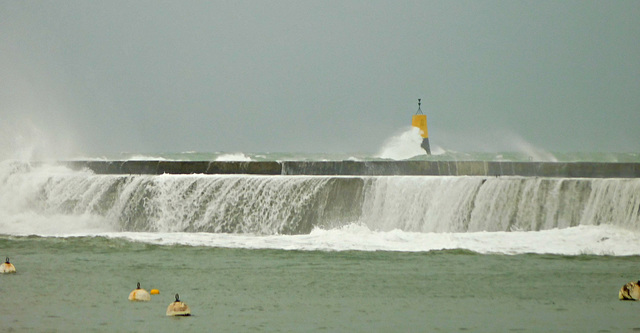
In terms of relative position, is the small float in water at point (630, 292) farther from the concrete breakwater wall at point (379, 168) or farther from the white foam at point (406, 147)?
the white foam at point (406, 147)

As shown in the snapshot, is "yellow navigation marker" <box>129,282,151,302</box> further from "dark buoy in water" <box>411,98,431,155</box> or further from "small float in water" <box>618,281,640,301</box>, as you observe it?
"dark buoy in water" <box>411,98,431,155</box>

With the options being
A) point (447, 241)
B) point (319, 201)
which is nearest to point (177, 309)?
point (447, 241)

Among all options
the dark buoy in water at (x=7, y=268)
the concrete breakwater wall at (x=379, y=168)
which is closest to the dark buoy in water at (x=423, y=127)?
the concrete breakwater wall at (x=379, y=168)

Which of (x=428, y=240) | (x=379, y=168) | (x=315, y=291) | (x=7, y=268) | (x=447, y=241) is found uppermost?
(x=379, y=168)


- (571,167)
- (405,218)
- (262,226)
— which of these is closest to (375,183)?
(405,218)

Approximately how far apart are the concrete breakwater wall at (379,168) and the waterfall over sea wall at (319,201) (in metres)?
0.94

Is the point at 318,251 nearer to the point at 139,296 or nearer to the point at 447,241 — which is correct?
the point at 447,241

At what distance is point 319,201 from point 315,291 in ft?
22.7

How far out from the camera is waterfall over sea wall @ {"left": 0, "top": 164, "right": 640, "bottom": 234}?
14.0 metres

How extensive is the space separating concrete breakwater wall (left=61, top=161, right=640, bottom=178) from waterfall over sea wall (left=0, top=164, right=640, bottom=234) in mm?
936

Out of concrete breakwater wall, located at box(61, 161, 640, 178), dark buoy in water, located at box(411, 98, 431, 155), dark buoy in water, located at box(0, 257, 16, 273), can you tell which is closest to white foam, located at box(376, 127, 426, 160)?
dark buoy in water, located at box(411, 98, 431, 155)

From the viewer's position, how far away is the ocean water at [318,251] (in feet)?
25.6

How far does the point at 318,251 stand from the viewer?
12789 mm

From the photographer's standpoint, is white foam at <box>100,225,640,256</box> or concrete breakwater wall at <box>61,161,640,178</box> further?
concrete breakwater wall at <box>61,161,640,178</box>
